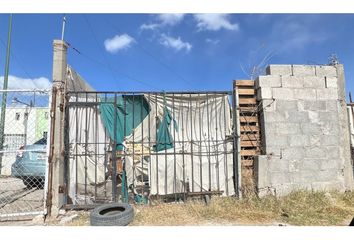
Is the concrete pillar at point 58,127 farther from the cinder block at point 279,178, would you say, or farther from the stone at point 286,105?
the stone at point 286,105

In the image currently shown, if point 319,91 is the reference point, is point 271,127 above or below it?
below

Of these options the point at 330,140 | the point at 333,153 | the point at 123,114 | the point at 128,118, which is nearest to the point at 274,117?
Result: the point at 330,140

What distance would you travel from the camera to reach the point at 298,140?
22.2 feet

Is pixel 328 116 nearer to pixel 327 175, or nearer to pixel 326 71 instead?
pixel 326 71

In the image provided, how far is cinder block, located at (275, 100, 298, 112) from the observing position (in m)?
6.83

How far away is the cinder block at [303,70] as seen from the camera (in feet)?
23.0

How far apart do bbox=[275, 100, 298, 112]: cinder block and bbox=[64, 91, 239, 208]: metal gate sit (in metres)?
1.05

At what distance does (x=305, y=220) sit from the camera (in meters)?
5.33

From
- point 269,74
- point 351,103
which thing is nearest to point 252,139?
point 269,74

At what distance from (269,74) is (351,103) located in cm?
A: 251

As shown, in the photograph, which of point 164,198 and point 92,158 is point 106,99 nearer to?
point 92,158

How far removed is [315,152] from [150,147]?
392 centimetres

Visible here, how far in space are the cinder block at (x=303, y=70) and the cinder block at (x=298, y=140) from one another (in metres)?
1.53

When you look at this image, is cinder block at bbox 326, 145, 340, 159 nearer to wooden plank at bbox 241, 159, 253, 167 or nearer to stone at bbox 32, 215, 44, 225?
wooden plank at bbox 241, 159, 253, 167
